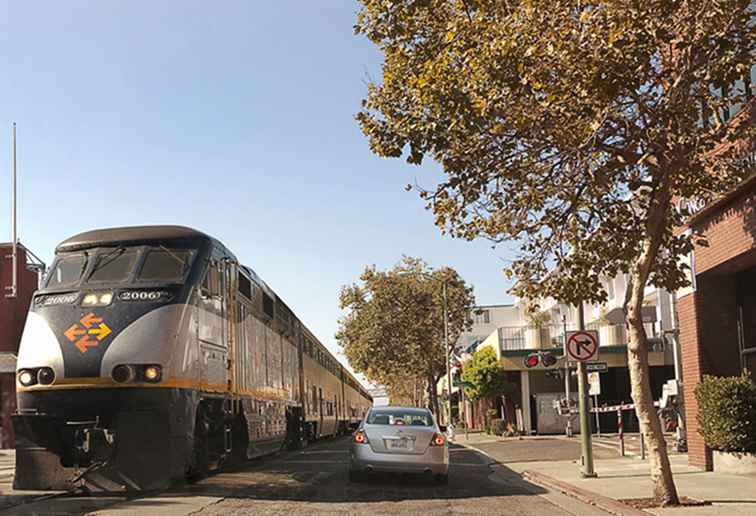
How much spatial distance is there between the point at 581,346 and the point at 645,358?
191 inches

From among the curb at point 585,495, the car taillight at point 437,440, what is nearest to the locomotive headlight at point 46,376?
the car taillight at point 437,440

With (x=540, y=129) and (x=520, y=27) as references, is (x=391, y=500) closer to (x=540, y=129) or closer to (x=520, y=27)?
(x=540, y=129)

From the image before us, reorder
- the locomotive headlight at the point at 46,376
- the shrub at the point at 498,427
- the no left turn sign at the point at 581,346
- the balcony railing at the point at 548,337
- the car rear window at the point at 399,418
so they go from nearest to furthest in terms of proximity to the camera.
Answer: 1. the locomotive headlight at the point at 46,376
2. the car rear window at the point at 399,418
3. the no left turn sign at the point at 581,346
4. the balcony railing at the point at 548,337
5. the shrub at the point at 498,427

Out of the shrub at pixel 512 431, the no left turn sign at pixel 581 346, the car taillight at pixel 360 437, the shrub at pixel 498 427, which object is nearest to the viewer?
the car taillight at pixel 360 437

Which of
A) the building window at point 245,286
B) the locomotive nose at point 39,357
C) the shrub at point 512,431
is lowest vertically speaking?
the shrub at point 512,431

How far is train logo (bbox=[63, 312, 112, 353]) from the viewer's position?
41.4 ft

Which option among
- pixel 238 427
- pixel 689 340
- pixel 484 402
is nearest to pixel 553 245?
pixel 689 340

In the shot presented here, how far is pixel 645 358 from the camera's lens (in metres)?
12.3

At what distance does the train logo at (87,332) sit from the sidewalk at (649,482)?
771 centimetres

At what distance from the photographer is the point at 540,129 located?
12102mm

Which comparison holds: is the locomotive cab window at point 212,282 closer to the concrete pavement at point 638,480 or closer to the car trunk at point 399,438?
the car trunk at point 399,438

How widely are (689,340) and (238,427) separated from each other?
9.00 metres

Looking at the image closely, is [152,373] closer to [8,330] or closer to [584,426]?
[584,426]

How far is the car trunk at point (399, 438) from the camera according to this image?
15.2 meters
